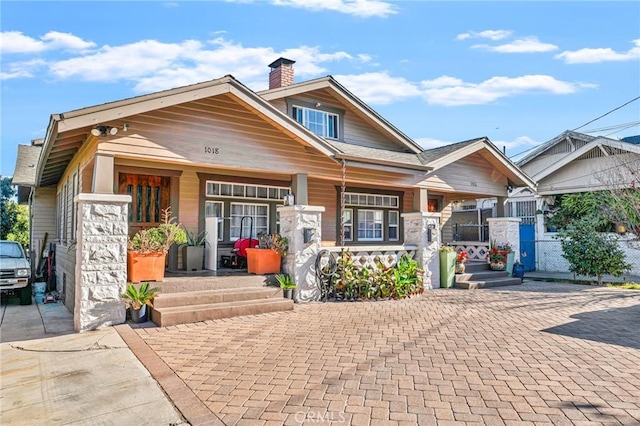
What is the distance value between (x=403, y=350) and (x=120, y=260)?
4.48 m

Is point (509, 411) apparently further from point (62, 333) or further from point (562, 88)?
point (562, 88)

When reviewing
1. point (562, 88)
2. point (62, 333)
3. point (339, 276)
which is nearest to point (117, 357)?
point (62, 333)

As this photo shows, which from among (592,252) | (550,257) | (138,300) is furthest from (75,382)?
(550,257)

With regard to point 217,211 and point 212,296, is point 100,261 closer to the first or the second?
point 212,296

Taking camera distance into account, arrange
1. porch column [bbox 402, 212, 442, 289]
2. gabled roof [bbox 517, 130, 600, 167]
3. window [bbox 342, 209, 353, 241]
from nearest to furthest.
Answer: porch column [bbox 402, 212, 442, 289], window [bbox 342, 209, 353, 241], gabled roof [bbox 517, 130, 600, 167]

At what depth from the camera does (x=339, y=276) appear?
836 centimetres

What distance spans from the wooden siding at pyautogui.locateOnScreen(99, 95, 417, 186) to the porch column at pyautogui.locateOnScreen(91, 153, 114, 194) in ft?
0.42

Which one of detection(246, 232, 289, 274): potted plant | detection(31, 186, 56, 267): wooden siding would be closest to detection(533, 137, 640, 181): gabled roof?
detection(246, 232, 289, 274): potted plant

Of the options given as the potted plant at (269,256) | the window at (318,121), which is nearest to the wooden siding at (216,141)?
the potted plant at (269,256)

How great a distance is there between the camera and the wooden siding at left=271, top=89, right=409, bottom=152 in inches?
441

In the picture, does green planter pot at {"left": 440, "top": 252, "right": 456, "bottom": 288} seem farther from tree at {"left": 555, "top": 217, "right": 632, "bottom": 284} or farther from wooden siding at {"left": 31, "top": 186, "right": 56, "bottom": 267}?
wooden siding at {"left": 31, "top": 186, "right": 56, "bottom": 267}

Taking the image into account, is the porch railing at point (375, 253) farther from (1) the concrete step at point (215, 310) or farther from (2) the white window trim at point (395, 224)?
(2) the white window trim at point (395, 224)

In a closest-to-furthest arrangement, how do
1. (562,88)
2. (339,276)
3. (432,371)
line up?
(432,371) → (339,276) → (562,88)

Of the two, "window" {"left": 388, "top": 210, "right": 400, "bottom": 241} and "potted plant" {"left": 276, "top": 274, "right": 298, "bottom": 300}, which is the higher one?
"window" {"left": 388, "top": 210, "right": 400, "bottom": 241}
